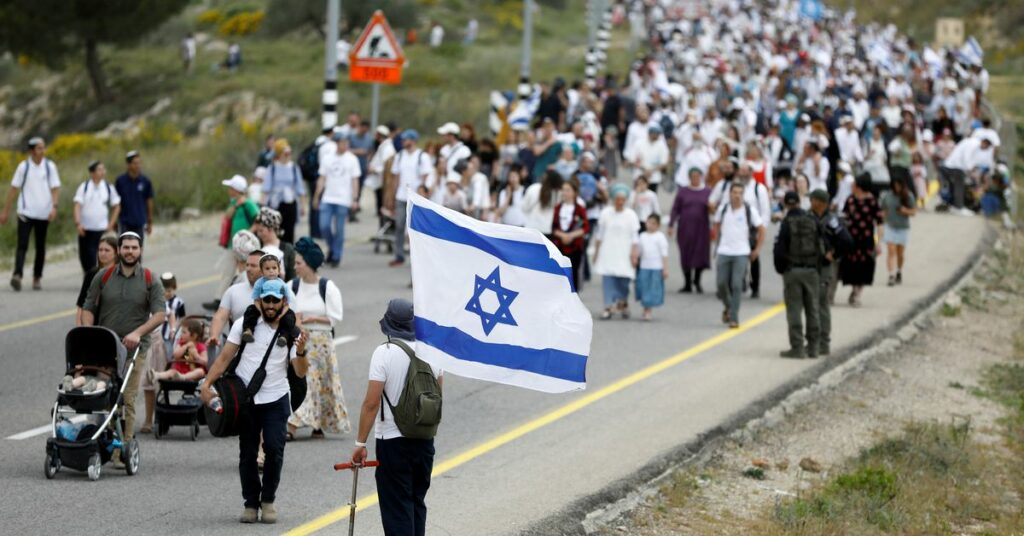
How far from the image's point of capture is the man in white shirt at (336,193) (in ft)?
75.7

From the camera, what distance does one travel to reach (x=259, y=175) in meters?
22.2

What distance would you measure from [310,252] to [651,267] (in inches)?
285

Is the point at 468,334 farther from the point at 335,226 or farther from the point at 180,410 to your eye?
the point at 335,226

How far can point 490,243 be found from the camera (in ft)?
30.5

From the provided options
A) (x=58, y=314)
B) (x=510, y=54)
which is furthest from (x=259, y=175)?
(x=510, y=54)

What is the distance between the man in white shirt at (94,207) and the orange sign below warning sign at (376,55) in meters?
7.19

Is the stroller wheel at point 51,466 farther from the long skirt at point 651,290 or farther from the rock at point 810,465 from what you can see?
the long skirt at point 651,290

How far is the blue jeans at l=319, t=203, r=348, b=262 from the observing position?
23078mm

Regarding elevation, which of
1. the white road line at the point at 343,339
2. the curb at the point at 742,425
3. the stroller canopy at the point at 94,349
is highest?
the stroller canopy at the point at 94,349

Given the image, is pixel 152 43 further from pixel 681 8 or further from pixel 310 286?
pixel 310 286

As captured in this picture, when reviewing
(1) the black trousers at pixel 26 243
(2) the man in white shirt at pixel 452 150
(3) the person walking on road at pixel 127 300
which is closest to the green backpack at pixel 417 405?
(3) the person walking on road at pixel 127 300

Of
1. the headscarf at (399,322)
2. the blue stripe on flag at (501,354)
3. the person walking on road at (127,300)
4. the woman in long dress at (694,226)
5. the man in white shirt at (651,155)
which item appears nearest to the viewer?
the blue stripe on flag at (501,354)

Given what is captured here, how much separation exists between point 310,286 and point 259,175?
8.74 m

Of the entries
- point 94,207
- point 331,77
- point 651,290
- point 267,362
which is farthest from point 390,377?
point 331,77
